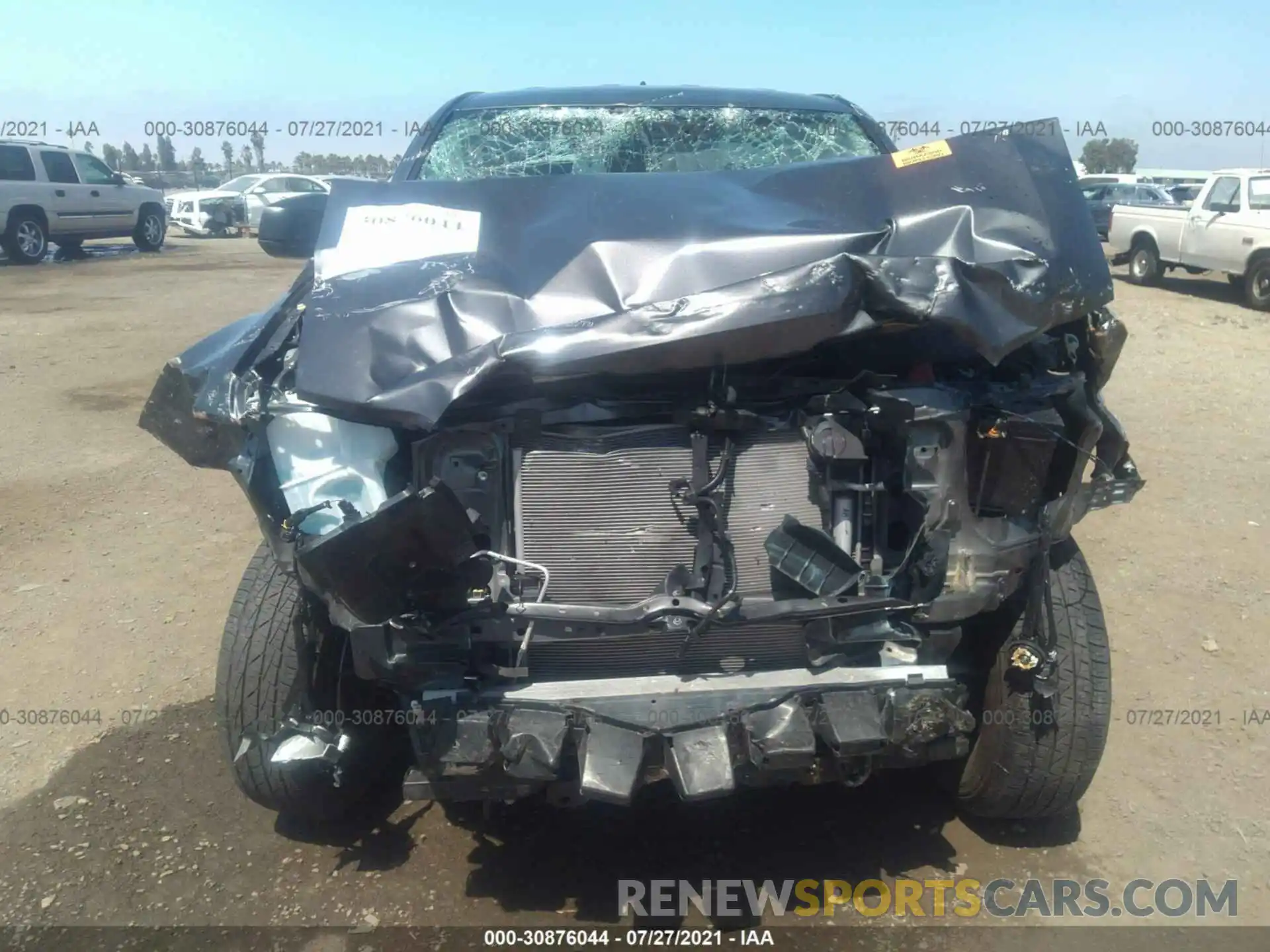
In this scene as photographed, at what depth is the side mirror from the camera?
339 centimetres

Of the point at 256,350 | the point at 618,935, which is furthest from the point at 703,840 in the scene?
the point at 256,350

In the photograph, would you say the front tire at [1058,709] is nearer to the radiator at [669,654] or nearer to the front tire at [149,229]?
the radiator at [669,654]

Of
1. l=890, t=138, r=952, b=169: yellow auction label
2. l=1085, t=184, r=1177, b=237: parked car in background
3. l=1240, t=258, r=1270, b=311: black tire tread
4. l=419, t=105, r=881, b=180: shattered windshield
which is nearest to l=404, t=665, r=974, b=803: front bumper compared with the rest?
l=890, t=138, r=952, b=169: yellow auction label

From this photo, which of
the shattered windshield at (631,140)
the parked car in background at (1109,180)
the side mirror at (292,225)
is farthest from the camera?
the parked car in background at (1109,180)

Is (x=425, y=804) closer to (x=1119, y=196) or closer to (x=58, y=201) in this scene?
(x=58, y=201)

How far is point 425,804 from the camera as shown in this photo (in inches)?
123

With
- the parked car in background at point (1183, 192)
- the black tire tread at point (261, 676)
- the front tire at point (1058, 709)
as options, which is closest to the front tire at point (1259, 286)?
the parked car in background at point (1183, 192)

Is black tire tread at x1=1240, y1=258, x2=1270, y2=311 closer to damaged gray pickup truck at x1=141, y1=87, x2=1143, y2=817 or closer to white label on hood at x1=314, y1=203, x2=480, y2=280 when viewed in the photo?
damaged gray pickup truck at x1=141, y1=87, x2=1143, y2=817

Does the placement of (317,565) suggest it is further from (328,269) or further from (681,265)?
(681,265)

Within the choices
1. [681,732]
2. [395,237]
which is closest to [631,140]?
[395,237]

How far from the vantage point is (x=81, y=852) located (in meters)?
2.87

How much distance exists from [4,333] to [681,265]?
32.0ft

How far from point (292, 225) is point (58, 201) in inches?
629

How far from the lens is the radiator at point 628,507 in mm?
2395
